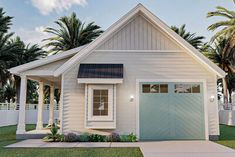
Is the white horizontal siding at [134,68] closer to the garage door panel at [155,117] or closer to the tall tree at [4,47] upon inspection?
the garage door panel at [155,117]

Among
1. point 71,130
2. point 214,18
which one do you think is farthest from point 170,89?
point 214,18

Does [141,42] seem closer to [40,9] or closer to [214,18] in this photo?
[214,18]

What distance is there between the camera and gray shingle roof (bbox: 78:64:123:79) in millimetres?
10508

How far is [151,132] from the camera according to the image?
430 inches

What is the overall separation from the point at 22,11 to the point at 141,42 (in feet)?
47.8

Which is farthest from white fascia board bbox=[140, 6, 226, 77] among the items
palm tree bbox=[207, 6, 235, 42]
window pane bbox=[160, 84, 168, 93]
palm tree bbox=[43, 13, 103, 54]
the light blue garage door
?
palm tree bbox=[43, 13, 103, 54]

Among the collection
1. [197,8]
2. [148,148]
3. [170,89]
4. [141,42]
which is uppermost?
[197,8]

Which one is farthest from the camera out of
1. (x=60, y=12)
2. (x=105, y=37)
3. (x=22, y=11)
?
(x=60, y=12)

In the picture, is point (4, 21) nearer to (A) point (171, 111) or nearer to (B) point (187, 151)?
(A) point (171, 111)

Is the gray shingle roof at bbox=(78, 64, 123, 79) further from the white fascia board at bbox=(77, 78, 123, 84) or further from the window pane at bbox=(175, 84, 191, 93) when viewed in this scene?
the window pane at bbox=(175, 84, 191, 93)

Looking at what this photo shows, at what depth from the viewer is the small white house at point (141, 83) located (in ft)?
35.3

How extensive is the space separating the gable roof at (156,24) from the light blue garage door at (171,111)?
1100 millimetres

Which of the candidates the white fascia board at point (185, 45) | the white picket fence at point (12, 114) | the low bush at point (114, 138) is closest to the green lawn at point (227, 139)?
the white fascia board at point (185, 45)

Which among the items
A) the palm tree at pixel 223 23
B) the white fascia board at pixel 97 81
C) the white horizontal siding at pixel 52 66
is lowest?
the white fascia board at pixel 97 81
